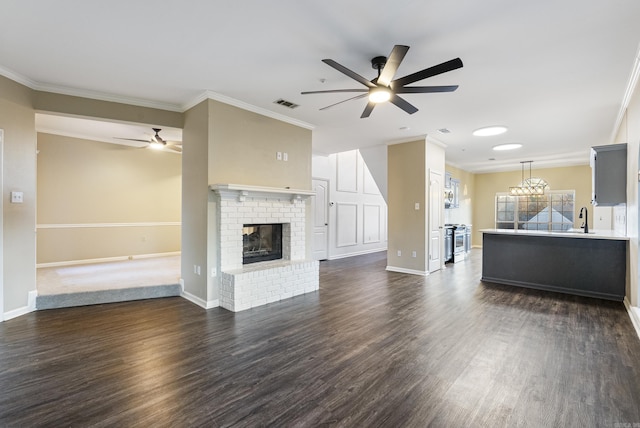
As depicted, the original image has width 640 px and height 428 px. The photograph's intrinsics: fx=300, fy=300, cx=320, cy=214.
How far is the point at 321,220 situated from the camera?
7895 mm

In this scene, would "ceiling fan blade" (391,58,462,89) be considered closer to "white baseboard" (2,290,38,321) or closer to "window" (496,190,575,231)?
"white baseboard" (2,290,38,321)

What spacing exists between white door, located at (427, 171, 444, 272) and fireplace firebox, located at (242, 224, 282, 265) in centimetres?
316

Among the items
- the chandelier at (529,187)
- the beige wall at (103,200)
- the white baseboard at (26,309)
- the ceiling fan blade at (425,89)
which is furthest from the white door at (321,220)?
the chandelier at (529,187)

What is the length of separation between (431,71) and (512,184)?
962cm

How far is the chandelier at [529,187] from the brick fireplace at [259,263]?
8.03 m

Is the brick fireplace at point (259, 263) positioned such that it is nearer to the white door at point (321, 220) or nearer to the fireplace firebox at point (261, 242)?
the fireplace firebox at point (261, 242)

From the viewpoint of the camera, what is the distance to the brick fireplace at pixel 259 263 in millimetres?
3910

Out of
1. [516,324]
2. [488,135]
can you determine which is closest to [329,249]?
[488,135]

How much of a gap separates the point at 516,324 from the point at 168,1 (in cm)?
458

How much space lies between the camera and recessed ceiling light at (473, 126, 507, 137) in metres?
5.42

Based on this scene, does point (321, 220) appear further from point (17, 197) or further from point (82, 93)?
point (17, 197)

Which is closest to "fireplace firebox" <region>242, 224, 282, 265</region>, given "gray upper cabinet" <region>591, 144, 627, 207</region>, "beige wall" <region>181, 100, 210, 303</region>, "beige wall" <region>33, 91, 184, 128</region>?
"beige wall" <region>181, 100, 210, 303</region>

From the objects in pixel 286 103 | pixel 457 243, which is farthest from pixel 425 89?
pixel 457 243

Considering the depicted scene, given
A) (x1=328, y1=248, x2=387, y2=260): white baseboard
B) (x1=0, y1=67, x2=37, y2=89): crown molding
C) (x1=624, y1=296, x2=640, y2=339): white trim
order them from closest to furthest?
(x1=624, y1=296, x2=640, y2=339): white trim, (x1=0, y1=67, x2=37, y2=89): crown molding, (x1=328, y1=248, x2=387, y2=260): white baseboard
